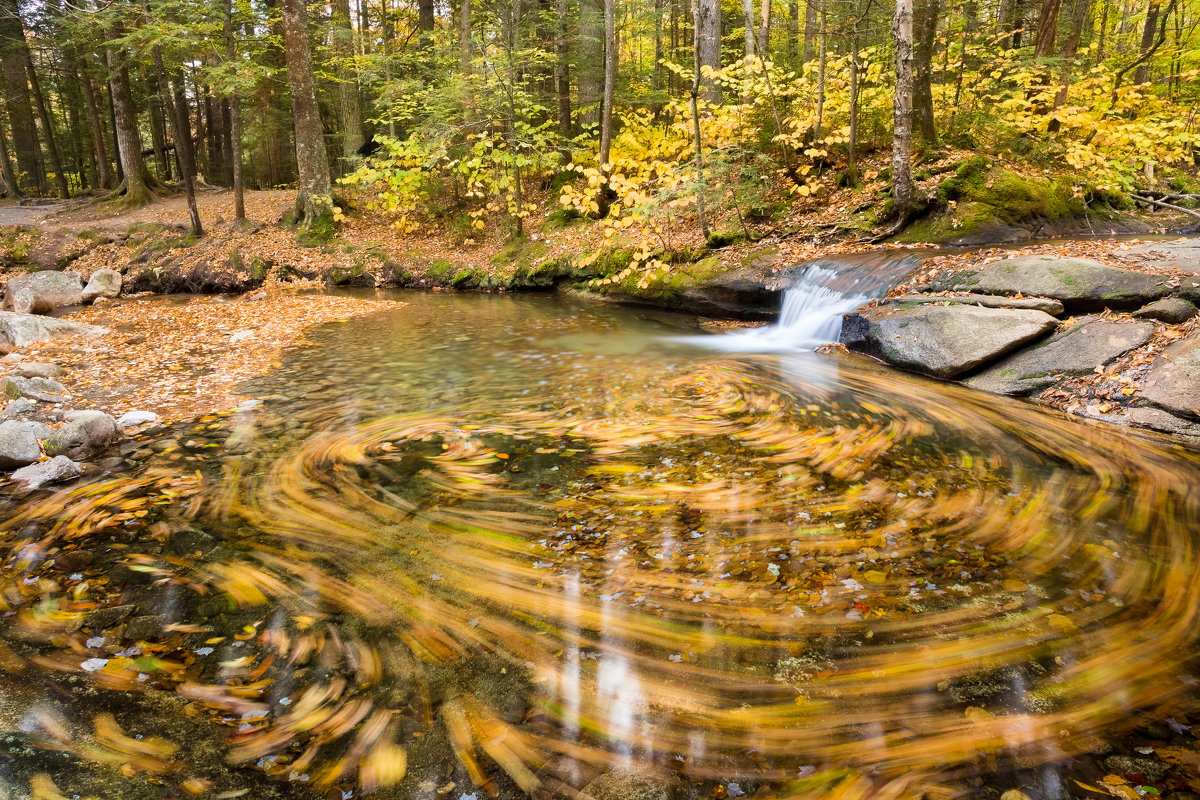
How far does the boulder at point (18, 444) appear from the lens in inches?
188

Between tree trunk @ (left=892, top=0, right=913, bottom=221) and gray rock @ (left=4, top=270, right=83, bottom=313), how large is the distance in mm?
17431

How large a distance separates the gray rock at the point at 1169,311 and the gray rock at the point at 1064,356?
0.24 metres

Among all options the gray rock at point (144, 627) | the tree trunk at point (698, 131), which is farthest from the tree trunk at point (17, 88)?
the gray rock at point (144, 627)

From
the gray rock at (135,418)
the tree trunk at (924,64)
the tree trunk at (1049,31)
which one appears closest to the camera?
the gray rock at (135,418)

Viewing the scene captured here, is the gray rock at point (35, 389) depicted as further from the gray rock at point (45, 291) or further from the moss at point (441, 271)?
the moss at point (441, 271)

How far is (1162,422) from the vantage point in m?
5.42

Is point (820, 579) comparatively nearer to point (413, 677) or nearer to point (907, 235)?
point (413, 677)

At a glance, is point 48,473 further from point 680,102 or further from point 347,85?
point 347,85

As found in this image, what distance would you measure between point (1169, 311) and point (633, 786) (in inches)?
302

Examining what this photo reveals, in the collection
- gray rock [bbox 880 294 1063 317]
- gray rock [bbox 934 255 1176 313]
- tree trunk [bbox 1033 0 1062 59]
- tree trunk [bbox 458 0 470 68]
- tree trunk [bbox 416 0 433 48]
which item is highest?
tree trunk [bbox 416 0 433 48]

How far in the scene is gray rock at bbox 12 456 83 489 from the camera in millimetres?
4613

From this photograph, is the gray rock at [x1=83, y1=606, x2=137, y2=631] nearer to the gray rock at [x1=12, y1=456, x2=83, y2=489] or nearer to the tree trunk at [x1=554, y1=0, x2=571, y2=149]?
the gray rock at [x1=12, y1=456, x2=83, y2=489]

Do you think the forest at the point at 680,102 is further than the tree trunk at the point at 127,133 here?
No

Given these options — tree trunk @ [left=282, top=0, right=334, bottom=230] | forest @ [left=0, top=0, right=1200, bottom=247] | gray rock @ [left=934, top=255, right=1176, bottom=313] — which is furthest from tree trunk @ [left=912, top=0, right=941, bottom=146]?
A: tree trunk @ [left=282, top=0, right=334, bottom=230]
